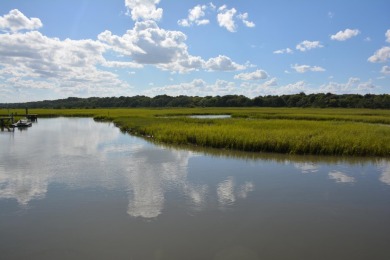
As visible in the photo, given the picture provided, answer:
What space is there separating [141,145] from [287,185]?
448 inches

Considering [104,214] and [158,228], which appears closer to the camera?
[158,228]

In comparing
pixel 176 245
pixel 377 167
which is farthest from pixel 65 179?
pixel 377 167

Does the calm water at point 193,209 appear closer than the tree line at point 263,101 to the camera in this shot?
Yes

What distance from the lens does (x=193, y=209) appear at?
8500mm

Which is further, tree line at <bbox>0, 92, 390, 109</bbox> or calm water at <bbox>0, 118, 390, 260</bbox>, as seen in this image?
tree line at <bbox>0, 92, 390, 109</bbox>

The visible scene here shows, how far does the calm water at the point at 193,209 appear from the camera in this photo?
6.44m

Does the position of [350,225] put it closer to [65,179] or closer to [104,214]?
[104,214]

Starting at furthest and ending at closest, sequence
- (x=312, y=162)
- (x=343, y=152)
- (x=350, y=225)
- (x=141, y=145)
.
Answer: (x=141, y=145), (x=343, y=152), (x=312, y=162), (x=350, y=225)

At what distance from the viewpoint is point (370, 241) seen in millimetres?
6840

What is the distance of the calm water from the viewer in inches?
253

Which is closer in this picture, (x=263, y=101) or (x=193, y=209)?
(x=193, y=209)

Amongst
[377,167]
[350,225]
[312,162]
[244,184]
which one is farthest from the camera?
[312,162]

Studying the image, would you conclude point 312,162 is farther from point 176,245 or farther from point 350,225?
point 176,245

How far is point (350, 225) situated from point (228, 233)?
9.25ft
